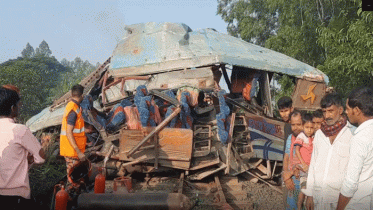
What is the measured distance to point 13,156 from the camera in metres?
3.11

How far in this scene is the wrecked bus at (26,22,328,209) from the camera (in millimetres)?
8305

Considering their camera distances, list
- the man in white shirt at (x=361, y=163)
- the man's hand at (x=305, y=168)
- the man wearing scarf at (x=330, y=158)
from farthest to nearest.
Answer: the man's hand at (x=305, y=168) < the man wearing scarf at (x=330, y=158) < the man in white shirt at (x=361, y=163)

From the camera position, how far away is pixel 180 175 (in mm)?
8633

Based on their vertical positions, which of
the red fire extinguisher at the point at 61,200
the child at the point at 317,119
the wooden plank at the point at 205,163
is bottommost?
the wooden plank at the point at 205,163

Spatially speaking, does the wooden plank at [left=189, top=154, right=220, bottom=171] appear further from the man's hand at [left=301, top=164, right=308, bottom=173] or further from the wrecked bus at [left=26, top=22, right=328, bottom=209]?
the man's hand at [left=301, top=164, right=308, bottom=173]

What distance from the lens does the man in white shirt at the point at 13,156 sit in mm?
3072

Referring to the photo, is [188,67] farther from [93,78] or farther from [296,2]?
[296,2]

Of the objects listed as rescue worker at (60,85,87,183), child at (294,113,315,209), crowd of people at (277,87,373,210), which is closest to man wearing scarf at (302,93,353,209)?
crowd of people at (277,87,373,210)

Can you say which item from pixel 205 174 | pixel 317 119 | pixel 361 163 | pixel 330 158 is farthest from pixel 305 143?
pixel 205 174

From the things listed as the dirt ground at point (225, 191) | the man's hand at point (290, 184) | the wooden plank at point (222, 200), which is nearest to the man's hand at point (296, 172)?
the man's hand at point (290, 184)

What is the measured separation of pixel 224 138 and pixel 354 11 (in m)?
10.4

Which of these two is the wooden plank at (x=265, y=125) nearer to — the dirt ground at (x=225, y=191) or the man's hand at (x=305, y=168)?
the dirt ground at (x=225, y=191)

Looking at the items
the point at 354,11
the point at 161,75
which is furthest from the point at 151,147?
the point at 354,11

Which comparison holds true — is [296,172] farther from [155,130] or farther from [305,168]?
[155,130]
